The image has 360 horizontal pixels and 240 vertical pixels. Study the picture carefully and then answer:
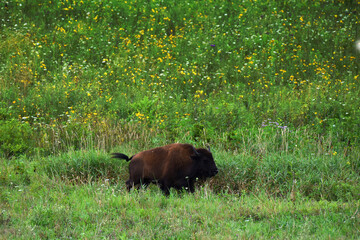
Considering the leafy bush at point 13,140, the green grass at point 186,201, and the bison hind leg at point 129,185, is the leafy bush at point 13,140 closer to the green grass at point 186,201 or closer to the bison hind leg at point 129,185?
the green grass at point 186,201

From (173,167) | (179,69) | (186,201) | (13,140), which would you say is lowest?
(186,201)

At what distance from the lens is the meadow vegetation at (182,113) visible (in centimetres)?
632

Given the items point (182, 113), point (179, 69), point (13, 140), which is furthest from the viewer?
point (179, 69)

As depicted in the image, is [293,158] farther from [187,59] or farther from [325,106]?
[187,59]

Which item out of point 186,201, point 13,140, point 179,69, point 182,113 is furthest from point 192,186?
point 179,69

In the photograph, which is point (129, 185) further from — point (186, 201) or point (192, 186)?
point (186, 201)

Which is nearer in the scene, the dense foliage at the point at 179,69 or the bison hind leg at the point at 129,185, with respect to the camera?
the bison hind leg at the point at 129,185

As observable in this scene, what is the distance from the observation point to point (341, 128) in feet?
34.6

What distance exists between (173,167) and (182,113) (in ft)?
15.2

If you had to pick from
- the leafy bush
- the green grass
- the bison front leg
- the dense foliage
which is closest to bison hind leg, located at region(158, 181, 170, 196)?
the green grass

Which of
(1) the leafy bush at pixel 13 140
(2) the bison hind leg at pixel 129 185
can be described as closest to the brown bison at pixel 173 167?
(2) the bison hind leg at pixel 129 185

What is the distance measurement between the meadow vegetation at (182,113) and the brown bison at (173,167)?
259 millimetres

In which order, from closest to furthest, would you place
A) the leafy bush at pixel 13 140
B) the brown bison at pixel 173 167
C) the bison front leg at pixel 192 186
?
1. the brown bison at pixel 173 167
2. the bison front leg at pixel 192 186
3. the leafy bush at pixel 13 140

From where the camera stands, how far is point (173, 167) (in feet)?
24.8
